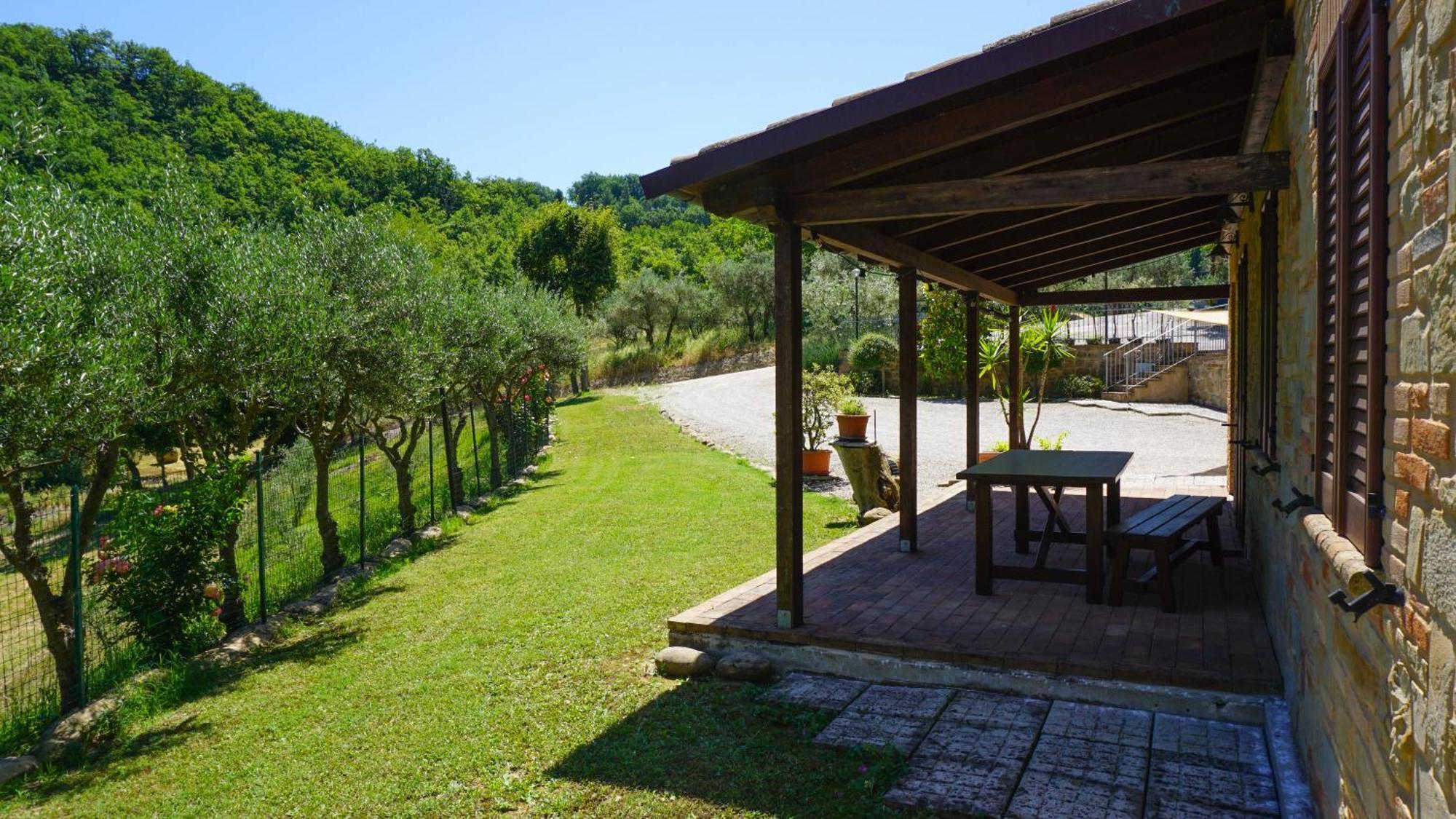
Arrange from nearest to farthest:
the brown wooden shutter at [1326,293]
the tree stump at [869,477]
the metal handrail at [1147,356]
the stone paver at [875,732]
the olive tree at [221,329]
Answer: the brown wooden shutter at [1326,293], the stone paver at [875,732], the olive tree at [221,329], the tree stump at [869,477], the metal handrail at [1147,356]

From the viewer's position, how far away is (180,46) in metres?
40.5

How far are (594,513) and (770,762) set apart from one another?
317 inches

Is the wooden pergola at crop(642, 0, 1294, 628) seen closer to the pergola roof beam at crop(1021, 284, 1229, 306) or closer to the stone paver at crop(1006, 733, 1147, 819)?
the stone paver at crop(1006, 733, 1147, 819)

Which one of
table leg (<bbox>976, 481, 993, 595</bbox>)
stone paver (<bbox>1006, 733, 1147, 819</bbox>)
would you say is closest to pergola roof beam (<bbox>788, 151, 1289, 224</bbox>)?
table leg (<bbox>976, 481, 993, 595</bbox>)

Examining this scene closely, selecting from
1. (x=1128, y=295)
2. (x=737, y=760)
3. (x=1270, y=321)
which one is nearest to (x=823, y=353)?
(x=1128, y=295)

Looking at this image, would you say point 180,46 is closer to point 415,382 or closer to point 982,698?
point 415,382

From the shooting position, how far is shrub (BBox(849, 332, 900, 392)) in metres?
27.2

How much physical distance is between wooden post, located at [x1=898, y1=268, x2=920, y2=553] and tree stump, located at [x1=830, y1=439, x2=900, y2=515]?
8.92ft

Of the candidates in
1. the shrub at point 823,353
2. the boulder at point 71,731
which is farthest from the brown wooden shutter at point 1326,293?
Result: the shrub at point 823,353

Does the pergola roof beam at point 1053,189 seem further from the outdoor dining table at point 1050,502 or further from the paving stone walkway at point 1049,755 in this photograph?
the paving stone walkway at point 1049,755

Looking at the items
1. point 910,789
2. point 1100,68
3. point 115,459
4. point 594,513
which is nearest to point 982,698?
point 910,789

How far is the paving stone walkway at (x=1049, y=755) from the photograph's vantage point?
11.5ft

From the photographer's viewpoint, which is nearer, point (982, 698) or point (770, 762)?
point (770, 762)

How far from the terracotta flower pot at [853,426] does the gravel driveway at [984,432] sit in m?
0.56
